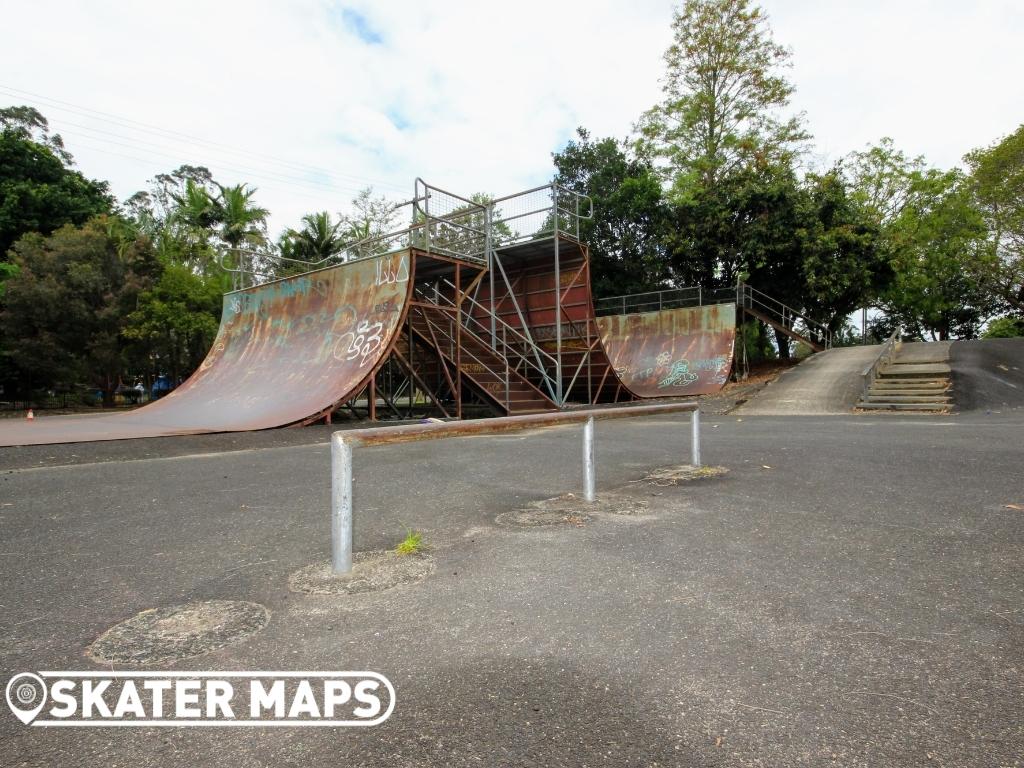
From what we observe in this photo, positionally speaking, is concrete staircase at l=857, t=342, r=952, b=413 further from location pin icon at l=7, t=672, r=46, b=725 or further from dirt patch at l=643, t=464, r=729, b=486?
location pin icon at l=7, t=672, r=46, b=725

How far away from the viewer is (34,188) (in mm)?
26422

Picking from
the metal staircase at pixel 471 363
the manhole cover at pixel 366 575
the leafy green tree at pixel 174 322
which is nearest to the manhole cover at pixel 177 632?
the manhole cover at pixel 366 575

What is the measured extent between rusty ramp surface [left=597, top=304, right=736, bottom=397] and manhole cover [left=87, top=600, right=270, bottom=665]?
15.4 metres

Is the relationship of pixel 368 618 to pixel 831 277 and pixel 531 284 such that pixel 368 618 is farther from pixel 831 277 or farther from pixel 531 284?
pixel 831 277

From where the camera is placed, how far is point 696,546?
3154mm

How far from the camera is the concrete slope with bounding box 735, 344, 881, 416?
13567 mm

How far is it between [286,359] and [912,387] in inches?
610

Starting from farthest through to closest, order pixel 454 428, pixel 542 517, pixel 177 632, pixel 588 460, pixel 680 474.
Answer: pixel 680 474 → pixel 588 460 → pixel 542 517 → pixel 454 428 → pixel 177 632

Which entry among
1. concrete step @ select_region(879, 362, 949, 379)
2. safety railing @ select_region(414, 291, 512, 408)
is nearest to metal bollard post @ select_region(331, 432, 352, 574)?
safety railing @ select_region(414, 291, 512, 408)

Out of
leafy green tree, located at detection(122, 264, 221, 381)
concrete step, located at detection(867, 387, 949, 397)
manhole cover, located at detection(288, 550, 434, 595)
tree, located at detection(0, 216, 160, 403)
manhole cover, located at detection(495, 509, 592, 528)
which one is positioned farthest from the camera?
leafy green tree, located at detection(122, 264, 221, 381)

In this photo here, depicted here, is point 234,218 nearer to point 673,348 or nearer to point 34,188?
point 34,188

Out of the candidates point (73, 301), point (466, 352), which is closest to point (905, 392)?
point (466, 352)

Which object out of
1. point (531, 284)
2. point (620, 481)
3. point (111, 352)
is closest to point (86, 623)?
point (620, 481)

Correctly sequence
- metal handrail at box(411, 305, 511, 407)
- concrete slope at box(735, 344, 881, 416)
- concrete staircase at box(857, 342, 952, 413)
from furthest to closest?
1. concrete slope at box(735, 344, 881, 416)
2. metal handrail at box(411, 305, 511, 407)
3. concrete staircase at box(857, 342, 952, 413)
